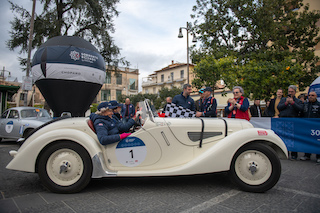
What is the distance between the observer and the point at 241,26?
17.2m

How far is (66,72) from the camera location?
8.63 meters

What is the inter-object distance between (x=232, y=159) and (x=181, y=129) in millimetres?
895

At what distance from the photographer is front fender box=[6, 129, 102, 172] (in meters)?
3.13

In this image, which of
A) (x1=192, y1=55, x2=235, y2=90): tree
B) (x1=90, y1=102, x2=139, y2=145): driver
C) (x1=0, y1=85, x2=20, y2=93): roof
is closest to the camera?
(x1=90, y1=102, x2=139, y2=145): driver

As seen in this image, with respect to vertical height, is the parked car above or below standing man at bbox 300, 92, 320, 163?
below

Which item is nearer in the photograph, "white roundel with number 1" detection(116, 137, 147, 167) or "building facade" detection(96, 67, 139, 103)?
"white roundel with number 1" detection(116, 137, 147, 167)

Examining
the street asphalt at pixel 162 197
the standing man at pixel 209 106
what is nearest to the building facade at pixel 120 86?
the standing man at pixel 209 106

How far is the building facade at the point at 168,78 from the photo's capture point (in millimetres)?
46156

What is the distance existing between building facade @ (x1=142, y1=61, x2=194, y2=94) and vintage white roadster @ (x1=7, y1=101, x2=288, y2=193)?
3984 centimetres

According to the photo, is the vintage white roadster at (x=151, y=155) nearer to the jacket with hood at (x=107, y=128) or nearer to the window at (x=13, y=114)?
the jacket with hood at (x=107, y=128)

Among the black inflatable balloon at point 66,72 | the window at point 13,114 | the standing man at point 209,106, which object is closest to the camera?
the standing man at point 209,106

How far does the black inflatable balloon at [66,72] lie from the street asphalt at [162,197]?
18.2ft

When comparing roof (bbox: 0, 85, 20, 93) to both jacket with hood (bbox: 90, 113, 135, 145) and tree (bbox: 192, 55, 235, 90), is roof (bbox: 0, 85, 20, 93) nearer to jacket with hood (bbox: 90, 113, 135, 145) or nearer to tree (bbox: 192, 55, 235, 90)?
tree (bbox: 192, 55, 235, 90)

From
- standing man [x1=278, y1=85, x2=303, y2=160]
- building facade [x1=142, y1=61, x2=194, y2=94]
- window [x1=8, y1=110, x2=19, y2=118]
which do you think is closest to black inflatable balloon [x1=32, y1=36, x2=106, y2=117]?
window [x1=8, y1=110, x2=19, y2=118]
